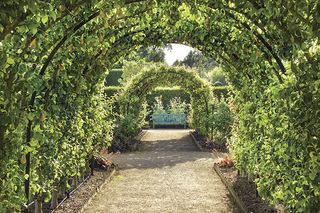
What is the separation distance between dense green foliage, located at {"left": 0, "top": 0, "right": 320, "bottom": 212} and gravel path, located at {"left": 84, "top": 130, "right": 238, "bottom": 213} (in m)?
0.85

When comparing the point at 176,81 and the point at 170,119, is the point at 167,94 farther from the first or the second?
the point at 176,81

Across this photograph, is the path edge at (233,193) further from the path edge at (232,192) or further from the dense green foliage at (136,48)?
the dense green foliage at (136,48)

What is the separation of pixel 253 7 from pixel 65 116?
297 cm

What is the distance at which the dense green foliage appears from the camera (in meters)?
3.13

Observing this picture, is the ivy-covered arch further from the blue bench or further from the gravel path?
the blue bench

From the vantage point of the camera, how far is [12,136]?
3211 millimetres

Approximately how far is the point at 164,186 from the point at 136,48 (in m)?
2.53

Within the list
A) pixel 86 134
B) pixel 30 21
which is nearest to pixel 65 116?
pixel 86 134

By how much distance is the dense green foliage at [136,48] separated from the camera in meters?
3.13

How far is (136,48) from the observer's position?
7.25 m

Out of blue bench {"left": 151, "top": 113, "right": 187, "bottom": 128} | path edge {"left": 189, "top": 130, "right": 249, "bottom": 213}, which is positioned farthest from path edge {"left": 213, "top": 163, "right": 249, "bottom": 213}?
blue bench {"left": 151, "top": 113, "right": 187, "bottom": 128}

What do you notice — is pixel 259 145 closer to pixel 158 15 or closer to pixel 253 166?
pixel 253 166

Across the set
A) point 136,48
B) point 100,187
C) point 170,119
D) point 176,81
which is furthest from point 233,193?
point 170,119

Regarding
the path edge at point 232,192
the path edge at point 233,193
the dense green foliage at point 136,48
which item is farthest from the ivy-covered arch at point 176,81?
the dense green foliage at point 136,48
